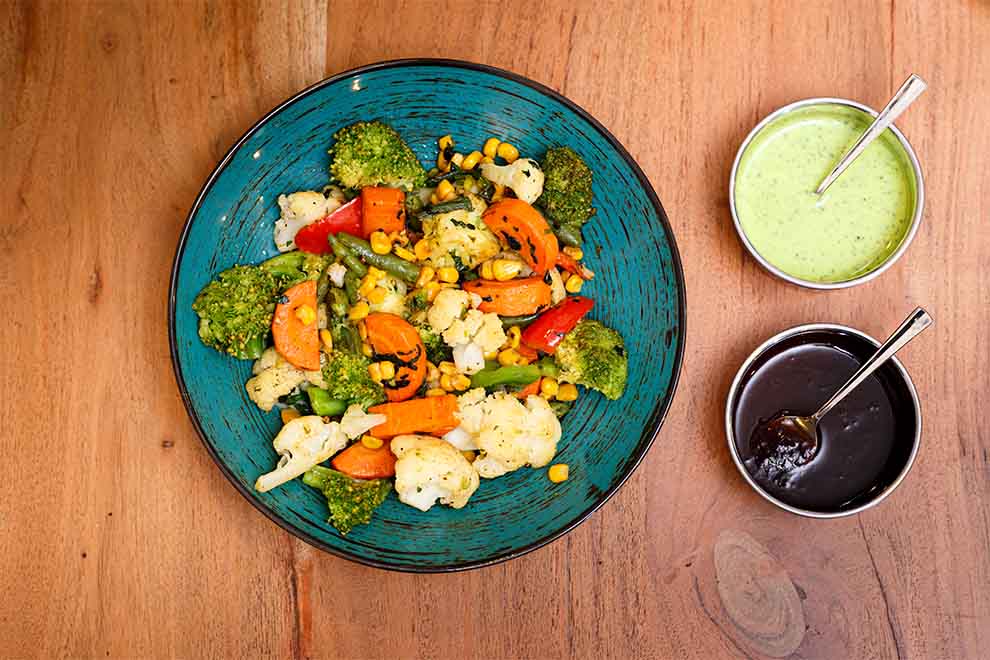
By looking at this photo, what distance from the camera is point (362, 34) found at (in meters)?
3.16

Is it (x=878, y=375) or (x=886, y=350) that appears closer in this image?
(x=886, y=350)

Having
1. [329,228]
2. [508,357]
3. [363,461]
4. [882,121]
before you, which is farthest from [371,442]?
[882,121]

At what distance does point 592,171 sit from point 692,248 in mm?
527

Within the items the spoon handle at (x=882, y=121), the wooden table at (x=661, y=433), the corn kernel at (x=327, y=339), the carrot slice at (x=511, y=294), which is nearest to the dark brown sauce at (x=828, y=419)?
the wooden table at (x=661, y=433)

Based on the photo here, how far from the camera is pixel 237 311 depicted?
275cm

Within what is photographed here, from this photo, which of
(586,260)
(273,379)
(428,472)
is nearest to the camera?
(428,472)

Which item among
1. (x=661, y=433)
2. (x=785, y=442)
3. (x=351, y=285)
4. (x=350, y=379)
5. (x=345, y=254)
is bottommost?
(x=785, y=442)

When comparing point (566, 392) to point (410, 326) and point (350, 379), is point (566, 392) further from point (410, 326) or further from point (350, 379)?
point (350, 379)

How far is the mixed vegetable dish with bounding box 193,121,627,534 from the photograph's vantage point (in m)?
2.79

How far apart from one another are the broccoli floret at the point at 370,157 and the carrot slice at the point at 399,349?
19.4 inches

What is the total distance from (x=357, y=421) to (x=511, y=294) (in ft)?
2.32

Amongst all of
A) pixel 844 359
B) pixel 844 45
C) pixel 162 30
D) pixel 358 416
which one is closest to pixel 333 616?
pixel 358 416

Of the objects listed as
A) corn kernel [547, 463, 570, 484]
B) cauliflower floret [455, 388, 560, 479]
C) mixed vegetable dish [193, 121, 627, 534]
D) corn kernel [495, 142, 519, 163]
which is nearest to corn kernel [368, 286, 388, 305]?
mixed vegetable dish [193, 121, 627, 534]

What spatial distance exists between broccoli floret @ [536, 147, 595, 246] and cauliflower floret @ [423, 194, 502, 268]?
0.24 meters
